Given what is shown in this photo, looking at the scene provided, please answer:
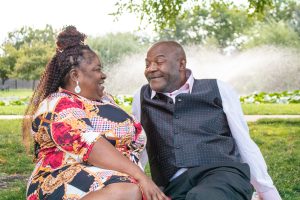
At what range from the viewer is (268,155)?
8.31m

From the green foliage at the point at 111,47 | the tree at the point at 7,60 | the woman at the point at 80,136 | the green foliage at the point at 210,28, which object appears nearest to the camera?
the woman at the point at 80,136

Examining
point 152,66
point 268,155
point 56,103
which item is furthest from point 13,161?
point 56,103

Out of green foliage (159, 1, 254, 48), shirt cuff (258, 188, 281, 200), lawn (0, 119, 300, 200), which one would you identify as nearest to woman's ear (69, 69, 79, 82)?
shirt cuff (258, 188, 281, 200)

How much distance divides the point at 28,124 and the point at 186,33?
5140 cm

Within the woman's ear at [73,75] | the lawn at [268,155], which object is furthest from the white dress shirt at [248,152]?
the lawn at [268,155]

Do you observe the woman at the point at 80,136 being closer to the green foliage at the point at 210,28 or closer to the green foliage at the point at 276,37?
the green foliage at the point at 276,37

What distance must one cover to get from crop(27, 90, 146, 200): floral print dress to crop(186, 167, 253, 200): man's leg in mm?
436

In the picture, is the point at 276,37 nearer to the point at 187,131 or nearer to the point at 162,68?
the point at 162,68

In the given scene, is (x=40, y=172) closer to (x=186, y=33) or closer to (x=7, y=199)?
(x=7, y=199)

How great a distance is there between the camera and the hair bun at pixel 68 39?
359 centimetres

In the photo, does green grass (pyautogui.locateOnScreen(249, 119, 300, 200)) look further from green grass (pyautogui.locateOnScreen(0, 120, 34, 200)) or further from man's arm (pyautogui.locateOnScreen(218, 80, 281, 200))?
green grass (pyautogui.locateOnScreen(0, 120, 34, 200))

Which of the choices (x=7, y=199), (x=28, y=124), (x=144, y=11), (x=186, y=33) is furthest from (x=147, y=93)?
(x=186, y=33)

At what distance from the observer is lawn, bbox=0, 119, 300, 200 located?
6.44 meters

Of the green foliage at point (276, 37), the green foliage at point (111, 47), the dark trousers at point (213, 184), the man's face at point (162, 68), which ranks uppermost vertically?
the man's face at point (162, 68)
